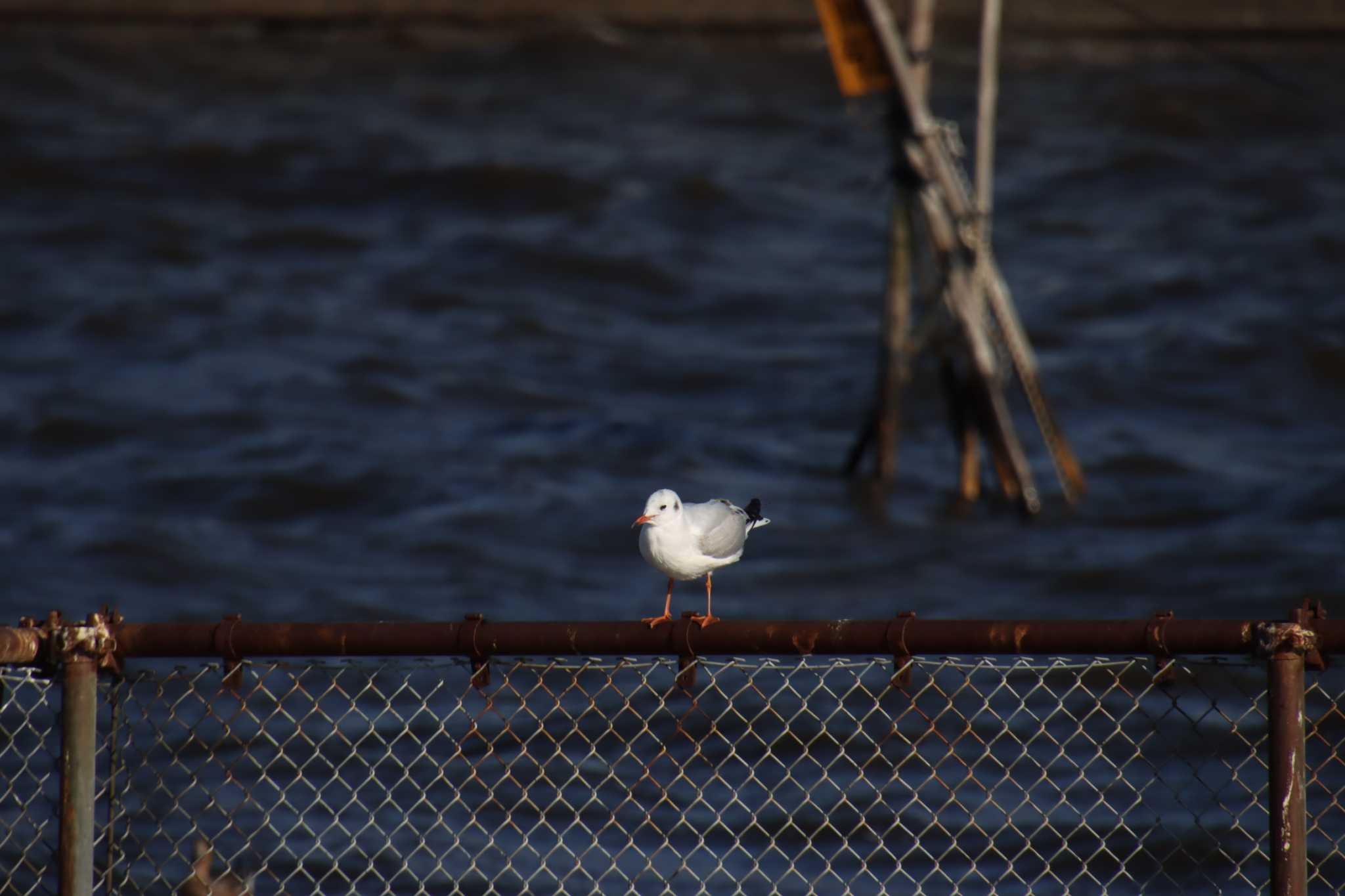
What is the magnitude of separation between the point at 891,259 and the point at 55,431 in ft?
21.7

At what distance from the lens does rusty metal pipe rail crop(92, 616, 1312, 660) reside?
10.1 feet

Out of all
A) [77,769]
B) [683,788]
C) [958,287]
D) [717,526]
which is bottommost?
[683,788]

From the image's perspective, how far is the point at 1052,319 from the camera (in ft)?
47.2

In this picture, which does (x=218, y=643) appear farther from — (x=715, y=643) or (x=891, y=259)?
(x=891, y=259)

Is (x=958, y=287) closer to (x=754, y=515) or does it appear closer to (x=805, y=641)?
(x=754, y=515)

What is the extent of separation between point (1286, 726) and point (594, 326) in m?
11.8

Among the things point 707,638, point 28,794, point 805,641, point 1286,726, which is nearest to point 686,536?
point 707,638

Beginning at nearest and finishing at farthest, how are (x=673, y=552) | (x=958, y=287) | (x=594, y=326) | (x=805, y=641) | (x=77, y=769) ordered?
(x=805, y=641) < (x=77, y=769) < (x=673, y=552) < (x=958, y=287) < (x=594, y=326)

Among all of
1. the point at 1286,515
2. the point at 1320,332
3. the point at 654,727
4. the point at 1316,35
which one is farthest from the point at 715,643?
the point at 1316,35

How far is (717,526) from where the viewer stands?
3.85 meters

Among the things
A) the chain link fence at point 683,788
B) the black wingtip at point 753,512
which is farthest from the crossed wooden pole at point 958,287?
the black wingtip at point 753,512

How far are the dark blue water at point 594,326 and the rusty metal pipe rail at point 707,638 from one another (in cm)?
581

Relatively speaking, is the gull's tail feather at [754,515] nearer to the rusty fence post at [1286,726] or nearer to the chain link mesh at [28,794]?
the rusty fence post at [1286,726]

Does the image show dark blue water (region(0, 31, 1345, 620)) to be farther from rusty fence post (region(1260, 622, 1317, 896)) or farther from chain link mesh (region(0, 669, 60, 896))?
rusty fence post (region(1260, 622, 1317, 896))
